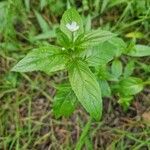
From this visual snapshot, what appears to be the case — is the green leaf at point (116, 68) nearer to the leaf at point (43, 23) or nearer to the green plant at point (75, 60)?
the green plant at point (75, 60)

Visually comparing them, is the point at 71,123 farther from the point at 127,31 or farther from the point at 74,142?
the point at 127,31

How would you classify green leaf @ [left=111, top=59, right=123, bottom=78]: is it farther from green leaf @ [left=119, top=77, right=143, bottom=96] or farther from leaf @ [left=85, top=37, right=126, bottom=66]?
leaf @ [left=85, top=37, right=126, bottom=66]

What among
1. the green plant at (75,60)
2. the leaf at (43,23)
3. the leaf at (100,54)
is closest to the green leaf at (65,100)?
the green plant at (75,60)

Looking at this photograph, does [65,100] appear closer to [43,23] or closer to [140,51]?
[140,51]

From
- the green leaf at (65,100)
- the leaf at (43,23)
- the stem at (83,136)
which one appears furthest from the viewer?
the leaf at (43,23)

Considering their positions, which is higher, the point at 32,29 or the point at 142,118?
the point at 32,29

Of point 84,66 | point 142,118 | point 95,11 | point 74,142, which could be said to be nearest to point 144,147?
point 142,118

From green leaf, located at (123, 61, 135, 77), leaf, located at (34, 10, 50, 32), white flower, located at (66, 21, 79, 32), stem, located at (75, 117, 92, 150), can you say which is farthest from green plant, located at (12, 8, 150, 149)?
leaf, located at (34, 10, 50, 32)

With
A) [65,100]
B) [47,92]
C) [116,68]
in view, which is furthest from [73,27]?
[47,92]
